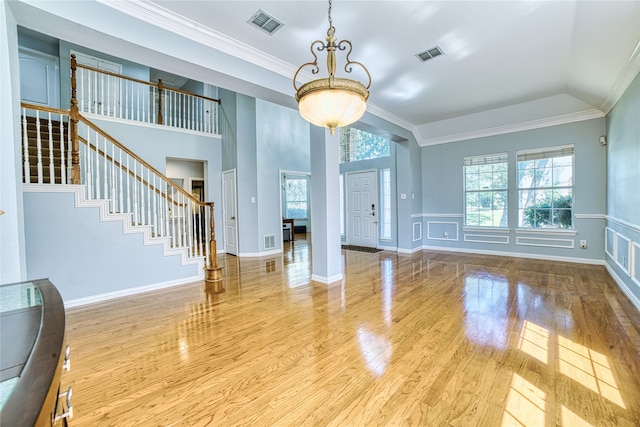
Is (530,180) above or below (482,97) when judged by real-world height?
below

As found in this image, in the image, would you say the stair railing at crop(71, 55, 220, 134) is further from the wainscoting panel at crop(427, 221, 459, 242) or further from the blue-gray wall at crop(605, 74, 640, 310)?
the blue-gray wall at crop(605, 74, 640, 310)

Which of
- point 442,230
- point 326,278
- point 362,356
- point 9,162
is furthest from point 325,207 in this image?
point 442,230

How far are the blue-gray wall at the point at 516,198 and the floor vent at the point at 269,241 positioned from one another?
3.83 metres

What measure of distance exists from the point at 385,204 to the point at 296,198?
515cm

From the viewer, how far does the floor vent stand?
21.3ft

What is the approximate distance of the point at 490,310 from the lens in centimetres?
298

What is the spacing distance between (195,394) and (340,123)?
7.34ft

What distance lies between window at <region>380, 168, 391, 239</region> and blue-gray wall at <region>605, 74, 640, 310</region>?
3.81m

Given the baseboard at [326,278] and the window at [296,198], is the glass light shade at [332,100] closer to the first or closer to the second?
the baseboard at [326,278]

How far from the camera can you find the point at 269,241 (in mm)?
6578

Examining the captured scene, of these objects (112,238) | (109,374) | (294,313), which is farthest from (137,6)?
(294,313)

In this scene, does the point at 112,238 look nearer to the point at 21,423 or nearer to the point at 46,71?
the point at 21,423

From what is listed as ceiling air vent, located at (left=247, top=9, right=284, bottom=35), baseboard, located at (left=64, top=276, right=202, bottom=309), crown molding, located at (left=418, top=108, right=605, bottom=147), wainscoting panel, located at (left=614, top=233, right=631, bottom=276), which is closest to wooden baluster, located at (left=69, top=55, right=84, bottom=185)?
baseboard, located at (left=64, top=276, right=202, bottom=309)

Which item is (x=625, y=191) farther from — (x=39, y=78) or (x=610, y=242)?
(x=39, y=78)
